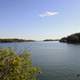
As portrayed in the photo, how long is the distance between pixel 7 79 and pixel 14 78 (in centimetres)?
70

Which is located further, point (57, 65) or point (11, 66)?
point (57, 65)

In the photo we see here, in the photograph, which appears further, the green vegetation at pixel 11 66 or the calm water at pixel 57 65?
the calm water at pixel 57 65

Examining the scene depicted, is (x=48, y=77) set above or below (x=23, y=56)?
below

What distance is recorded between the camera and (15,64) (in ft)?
55.1

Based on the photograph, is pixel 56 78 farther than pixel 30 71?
Yes

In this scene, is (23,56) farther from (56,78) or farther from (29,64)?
Answer: (56,78)

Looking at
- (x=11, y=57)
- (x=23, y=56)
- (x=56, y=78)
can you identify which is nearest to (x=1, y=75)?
(x=11, y=57)

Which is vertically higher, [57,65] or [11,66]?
[11,66]

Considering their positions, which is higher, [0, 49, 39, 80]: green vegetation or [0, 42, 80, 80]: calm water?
[0, 49, 39, 80]: green vegetation

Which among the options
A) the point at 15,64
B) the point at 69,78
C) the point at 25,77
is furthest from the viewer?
the point at 69,78

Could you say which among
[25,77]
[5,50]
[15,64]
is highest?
[5,50]

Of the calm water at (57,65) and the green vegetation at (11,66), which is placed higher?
the green vegetation at (11,66)

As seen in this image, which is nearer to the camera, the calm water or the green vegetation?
the green vegetation

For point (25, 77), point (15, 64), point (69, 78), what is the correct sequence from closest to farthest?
point (15, 64)
point (25, 77)
point (69, 78)
